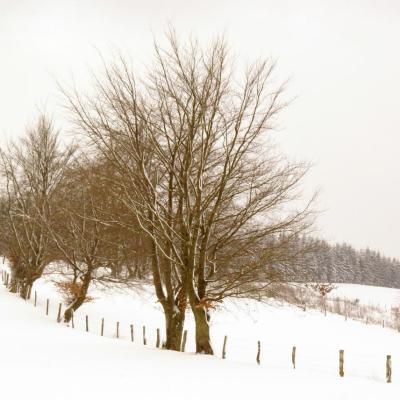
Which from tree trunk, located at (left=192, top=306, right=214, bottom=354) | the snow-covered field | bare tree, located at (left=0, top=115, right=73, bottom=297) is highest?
bare tree, located at (left=0, top=115, right=73, bottom=297)

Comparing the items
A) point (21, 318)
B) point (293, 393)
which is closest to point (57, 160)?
point (21, 318)

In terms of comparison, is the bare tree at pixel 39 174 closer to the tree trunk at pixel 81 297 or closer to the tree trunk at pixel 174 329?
the tree trunk at pixel 81 297

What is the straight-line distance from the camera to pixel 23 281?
29.8m

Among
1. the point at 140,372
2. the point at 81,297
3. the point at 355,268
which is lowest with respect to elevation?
the point at 140,372

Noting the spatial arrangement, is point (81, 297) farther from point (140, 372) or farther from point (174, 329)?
point (140, 372)

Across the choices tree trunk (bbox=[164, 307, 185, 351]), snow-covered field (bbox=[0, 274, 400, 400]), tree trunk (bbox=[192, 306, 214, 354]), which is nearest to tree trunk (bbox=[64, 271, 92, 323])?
snow-covered field (bbox=[0, 274, 400, 400])

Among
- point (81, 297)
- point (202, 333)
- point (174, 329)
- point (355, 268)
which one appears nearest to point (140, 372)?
point (202, 333)

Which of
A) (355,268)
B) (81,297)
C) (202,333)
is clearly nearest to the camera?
(202,333)

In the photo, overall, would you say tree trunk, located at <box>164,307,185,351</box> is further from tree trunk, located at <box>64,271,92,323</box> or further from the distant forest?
the distant forest

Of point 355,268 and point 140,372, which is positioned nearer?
point 140,372

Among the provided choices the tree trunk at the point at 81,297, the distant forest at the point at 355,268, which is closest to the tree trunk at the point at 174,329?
the tree trunk at the point at 81,297

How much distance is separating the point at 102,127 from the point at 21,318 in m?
12.2

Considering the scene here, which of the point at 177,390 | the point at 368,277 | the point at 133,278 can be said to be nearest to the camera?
the point at 177,390

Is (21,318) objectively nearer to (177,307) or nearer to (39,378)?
(177,307)
